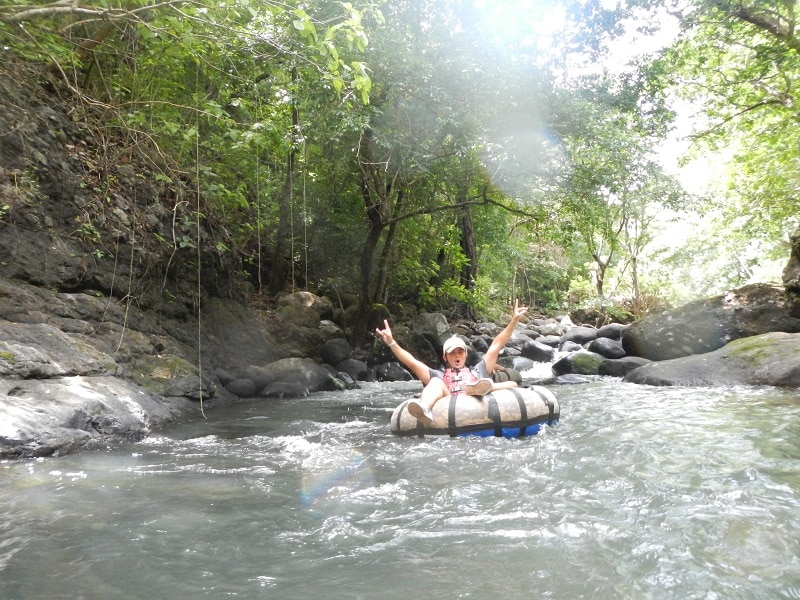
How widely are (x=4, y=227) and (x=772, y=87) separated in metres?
14.3

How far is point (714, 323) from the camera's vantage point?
1223 cm

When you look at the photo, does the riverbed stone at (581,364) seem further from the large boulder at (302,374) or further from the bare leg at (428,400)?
the bare leg at (428,400)

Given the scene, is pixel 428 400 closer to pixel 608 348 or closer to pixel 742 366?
pixel 742 366

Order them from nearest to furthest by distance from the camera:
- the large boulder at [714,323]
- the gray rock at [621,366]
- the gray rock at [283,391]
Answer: the gray rock at [283,391], the large boulder at [714,323], the gray rock at [621,366]

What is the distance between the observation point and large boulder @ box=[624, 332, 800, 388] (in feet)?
28.5

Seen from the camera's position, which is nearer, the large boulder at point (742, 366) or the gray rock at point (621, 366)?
the large boulder at point (742, 366)

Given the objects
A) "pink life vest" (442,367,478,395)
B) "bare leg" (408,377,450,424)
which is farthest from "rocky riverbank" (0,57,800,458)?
"pink life vest" (442,367,478,395)

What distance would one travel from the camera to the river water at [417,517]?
2.51m

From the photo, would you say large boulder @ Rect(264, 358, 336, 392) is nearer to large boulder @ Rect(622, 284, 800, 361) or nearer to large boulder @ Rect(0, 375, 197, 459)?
large boulder @ Rect(0, 375, 197, 459)

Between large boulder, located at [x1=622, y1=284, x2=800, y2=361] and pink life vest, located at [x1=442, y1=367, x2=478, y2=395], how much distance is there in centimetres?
804

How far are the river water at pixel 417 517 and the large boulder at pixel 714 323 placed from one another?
6933mm

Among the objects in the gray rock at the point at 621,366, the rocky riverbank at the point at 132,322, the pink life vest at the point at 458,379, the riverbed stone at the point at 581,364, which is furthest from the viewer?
the riverbed stone at the point at 581,364

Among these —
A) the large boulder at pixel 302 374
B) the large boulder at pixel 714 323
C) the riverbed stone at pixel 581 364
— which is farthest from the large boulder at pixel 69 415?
the large boulder at pixel 714 323

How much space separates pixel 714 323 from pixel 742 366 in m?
3.22
